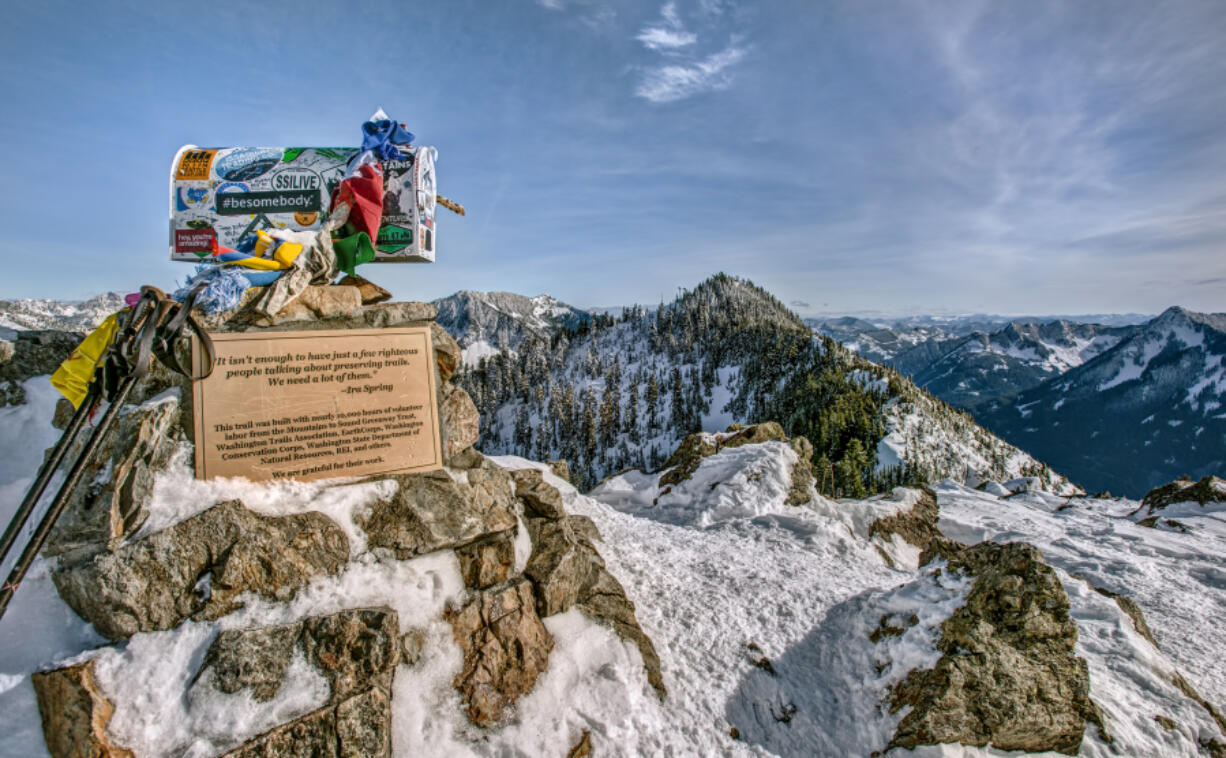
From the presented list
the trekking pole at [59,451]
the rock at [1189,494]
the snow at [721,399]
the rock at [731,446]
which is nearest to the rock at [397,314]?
the trekking pole at [59,451]

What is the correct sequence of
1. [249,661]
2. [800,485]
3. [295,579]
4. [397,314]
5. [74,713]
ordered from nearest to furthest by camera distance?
[74,713] → [249,661] → [295,579] → [397,314] → [800,485]

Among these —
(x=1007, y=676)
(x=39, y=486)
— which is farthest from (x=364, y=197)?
(x=1007, y=676)

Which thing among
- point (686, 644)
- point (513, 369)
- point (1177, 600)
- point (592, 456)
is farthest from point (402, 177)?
point (513, 369)

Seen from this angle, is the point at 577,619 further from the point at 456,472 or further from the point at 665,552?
the point at 665,552

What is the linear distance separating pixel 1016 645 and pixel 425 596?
8.95 meters

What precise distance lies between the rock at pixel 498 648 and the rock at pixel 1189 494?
36473mm

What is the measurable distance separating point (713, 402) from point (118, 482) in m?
152

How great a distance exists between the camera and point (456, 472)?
25.8 feet

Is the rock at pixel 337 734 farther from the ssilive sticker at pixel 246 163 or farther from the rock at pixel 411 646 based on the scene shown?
the ssilive sticker at pixel 246 163

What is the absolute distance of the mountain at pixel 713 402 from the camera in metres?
103

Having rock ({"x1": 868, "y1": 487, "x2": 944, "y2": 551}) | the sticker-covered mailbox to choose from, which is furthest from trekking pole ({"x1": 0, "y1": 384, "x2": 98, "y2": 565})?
rock ({"x1": 868, "y1": 487, "x2": 944, "y2": 551})

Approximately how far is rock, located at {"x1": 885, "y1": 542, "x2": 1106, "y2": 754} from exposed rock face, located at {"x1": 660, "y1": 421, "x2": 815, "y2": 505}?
384 inches

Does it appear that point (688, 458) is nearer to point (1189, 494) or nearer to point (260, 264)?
point (260, 264)

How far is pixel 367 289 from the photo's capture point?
26.9 ft
